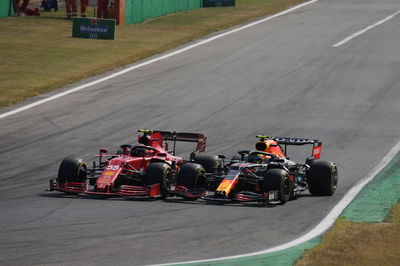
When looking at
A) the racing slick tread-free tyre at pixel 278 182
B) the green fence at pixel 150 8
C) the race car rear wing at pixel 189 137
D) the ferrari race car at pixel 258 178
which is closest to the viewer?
the racing slick tread-free tyre at pixel 278 182

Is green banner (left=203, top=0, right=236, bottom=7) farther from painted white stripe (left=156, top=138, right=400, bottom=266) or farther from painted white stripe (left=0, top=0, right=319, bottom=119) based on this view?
painted white stripe (left=156, top=138, right=400, bottom=266)

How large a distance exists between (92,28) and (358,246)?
110ft

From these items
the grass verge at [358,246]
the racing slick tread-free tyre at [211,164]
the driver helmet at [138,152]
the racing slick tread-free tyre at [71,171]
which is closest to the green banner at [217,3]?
the racing slick tread-free tyre at [211,164]

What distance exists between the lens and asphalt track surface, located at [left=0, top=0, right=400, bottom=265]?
16.9 m

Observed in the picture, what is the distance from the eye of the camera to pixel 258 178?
68.9 ft

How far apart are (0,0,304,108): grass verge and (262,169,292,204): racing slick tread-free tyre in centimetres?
1683

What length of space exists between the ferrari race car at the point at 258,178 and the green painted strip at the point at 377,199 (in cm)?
102

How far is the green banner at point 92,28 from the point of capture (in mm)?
47594

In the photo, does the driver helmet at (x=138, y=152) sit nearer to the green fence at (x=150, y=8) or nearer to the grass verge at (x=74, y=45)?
the grass verge at (x=74, y=45)

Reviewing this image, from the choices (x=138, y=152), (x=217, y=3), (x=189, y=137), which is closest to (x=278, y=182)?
(x=189, y=137)

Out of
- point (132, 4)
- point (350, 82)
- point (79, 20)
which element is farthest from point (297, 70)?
point (132, 4)

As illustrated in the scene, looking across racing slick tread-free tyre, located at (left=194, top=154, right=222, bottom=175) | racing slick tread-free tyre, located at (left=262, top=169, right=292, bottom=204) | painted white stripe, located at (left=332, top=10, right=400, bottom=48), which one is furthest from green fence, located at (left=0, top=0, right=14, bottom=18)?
racing slick tread-free tyre, located at (left=262, top=169, right=292, bottom=204)

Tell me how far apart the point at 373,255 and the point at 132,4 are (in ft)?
134

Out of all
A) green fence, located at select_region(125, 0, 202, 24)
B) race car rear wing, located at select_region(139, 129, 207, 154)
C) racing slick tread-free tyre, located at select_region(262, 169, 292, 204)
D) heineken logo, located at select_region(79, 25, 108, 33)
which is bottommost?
racing slick tread-free tyre, located at select_region(262, 169, 292, 204)
